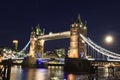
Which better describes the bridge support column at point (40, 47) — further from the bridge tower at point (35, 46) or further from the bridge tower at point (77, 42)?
the bridge tower at point (77, 42)

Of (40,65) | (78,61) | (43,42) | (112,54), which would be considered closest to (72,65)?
(78,61)

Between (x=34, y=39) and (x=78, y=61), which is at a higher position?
(x=34, y=39)

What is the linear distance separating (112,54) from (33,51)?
37069 millimetres

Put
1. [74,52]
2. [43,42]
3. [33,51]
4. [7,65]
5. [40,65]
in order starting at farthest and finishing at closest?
1. [43,42]
2. [33,51]
3. [40,65]
4. [74,52]
5. [7,65]

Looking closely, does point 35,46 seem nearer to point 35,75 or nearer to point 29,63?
point 29,63

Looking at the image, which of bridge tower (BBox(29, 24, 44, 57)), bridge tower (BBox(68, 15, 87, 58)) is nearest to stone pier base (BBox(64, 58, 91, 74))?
bridge tower (BBox(68, 15, 87, 58))

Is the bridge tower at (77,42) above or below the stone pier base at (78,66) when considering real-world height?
above

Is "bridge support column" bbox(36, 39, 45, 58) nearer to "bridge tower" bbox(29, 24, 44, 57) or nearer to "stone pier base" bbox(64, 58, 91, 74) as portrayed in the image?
"bridge tower" bbox(29, 24, 44, 57)

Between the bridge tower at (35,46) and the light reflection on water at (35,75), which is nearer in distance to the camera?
the light reflection on water at (35,75)

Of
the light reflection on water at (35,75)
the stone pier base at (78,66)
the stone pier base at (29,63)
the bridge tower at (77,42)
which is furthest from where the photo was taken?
the stone pier base at (29,63)

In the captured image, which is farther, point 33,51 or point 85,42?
point 33,51

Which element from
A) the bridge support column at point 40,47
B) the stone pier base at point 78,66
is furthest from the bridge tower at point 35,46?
the stone pier base at point 78,66

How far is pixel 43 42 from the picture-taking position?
107m

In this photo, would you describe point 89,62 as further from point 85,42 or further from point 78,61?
point 85,42
